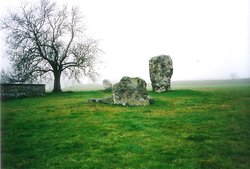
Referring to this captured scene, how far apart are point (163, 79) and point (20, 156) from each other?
3213 centimetres

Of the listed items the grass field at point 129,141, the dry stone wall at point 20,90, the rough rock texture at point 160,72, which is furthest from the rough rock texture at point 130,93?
the dry stone wall at point 20,90

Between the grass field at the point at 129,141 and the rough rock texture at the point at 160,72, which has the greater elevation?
the rough rock texture at the point at 160,72

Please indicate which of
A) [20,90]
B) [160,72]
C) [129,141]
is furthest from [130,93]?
[20,90]

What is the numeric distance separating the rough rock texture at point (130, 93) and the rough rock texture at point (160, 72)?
1401 centimetres

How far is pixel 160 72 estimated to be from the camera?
41.7 metres

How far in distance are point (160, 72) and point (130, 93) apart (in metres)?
15.2

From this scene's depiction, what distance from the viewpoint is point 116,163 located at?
1045cm

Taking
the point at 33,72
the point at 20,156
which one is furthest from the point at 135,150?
the point at 33,72

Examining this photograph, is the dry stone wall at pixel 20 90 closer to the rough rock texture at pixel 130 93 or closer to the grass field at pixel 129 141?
the rough rock texture at pixel 130 93

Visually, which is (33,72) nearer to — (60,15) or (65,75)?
(65,75)

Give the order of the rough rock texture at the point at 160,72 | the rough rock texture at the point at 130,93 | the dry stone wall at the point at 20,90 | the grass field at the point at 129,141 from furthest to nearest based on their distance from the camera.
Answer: the rough rock texture at the point at 160,72 < the dry stone wall at the point at 20,90 < the rough rock texture at the point at 130,93 < the grass field at the point at 129,141

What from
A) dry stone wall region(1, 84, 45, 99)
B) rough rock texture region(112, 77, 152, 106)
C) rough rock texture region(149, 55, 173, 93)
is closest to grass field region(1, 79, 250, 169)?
rough rock texture region(112, 77, 152, 106)

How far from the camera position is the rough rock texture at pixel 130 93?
27250 mm

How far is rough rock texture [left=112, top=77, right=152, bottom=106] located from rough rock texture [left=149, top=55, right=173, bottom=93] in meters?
14.0
